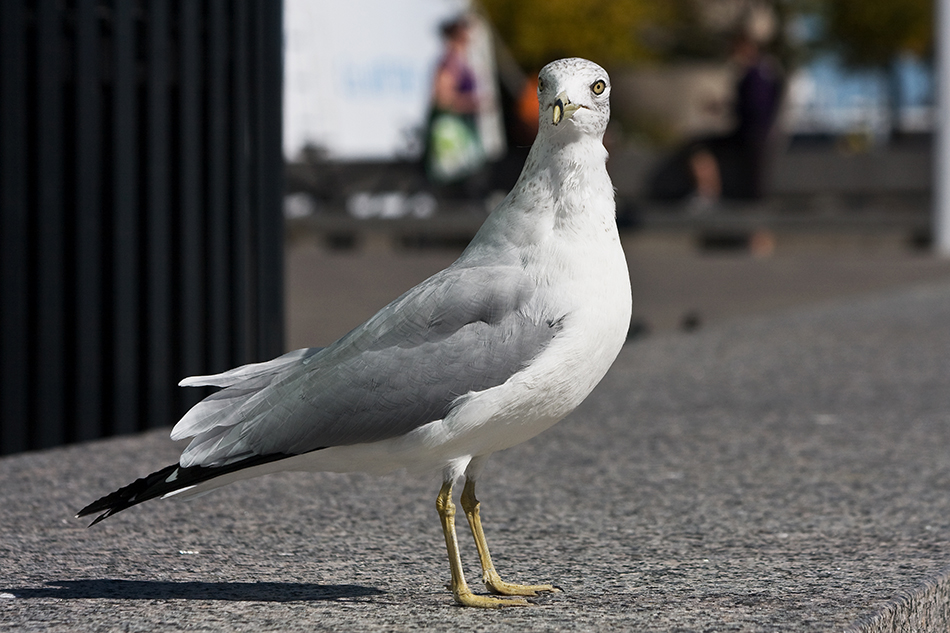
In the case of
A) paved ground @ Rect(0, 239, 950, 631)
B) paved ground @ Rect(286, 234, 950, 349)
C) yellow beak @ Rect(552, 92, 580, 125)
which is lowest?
paved ground @ Rect(286, 234, 950, 349)

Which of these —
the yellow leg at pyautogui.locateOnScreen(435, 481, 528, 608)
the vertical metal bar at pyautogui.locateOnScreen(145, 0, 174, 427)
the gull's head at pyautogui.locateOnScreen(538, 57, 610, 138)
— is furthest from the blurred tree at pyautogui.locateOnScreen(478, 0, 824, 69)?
the yellow leg at pyautogui.locateOnScreen(435, 481, 528, 608)

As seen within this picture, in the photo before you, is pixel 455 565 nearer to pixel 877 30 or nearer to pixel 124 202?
pixel 124 202

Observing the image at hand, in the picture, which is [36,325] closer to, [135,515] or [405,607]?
[135,515]

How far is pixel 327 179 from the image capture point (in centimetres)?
1962

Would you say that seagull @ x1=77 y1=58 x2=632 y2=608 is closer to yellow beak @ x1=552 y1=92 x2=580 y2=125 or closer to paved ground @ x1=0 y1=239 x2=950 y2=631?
yellow beak @ x1=552 y1=92 x2=580 y2=125

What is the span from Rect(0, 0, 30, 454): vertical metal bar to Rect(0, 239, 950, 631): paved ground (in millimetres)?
304

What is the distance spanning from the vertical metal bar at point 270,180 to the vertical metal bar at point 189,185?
29cm

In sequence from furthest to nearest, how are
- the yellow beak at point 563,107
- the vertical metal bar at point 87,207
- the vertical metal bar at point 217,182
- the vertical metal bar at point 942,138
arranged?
the vertical metal bar at point 942,138 < the vertical metal bar at point 217,182 < the vertical metal bar at point 87,207 < the yellow beak at point 563,107

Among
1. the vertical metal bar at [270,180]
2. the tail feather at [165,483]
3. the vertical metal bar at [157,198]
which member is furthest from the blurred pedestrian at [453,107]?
the tail feather at [165,483]

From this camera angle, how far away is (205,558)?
12.5ft

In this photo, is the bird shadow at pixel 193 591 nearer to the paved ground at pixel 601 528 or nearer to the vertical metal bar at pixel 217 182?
the paved ground at pixel 601 528

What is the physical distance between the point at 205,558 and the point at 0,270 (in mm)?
1870

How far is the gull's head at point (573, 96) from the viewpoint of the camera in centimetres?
314

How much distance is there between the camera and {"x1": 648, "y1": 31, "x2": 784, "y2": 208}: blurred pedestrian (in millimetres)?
17906
